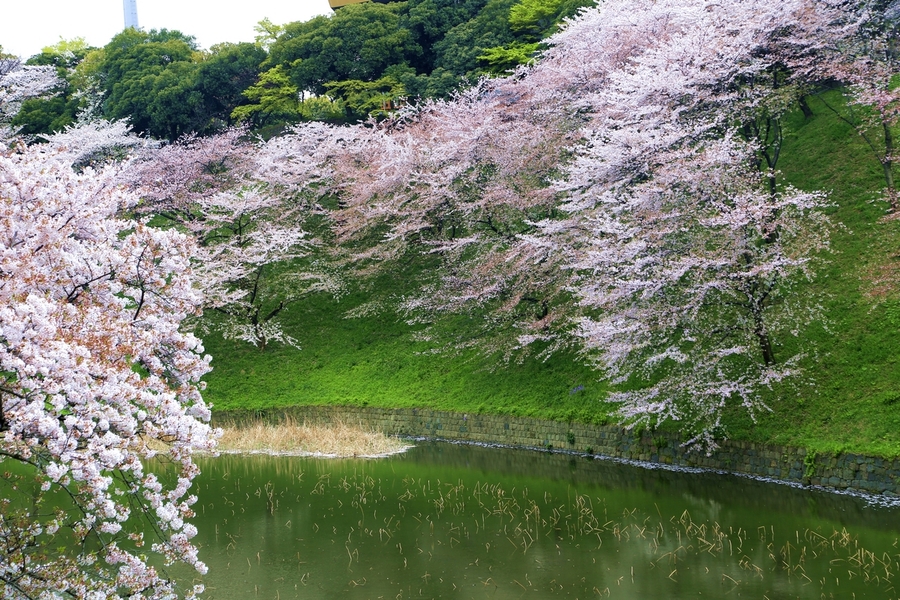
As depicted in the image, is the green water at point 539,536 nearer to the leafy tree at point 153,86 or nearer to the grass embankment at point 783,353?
the grass embankment at point 783,353

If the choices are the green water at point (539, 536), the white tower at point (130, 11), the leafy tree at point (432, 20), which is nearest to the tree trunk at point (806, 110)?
the green water at point (539, 536)

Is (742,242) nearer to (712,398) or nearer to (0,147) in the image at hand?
(712,398)

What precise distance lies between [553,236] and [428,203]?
22.0ft

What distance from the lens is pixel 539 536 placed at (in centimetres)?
1133

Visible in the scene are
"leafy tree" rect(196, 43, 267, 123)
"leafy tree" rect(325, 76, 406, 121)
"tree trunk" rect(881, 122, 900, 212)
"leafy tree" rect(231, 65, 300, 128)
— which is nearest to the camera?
"tree trunk" rect(881, 122, 900, 212)

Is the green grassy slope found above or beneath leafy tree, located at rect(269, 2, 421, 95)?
beneath

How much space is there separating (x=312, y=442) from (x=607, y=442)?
6921mm

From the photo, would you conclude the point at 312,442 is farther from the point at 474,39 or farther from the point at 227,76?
the point at 227,76

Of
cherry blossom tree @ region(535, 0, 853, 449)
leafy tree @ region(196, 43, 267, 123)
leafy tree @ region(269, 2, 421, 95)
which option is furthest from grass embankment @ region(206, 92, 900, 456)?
leafy tree @ region(196, 43, 267, 123)

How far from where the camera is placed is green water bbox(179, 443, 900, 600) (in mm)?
9297

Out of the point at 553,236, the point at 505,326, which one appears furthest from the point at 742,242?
the point at 505,326

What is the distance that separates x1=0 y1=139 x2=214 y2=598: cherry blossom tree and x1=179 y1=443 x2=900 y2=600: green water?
130 inches

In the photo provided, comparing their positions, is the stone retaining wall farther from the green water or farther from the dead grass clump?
the dead grass clump

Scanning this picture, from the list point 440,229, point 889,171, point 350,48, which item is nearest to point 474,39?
point 350,48
